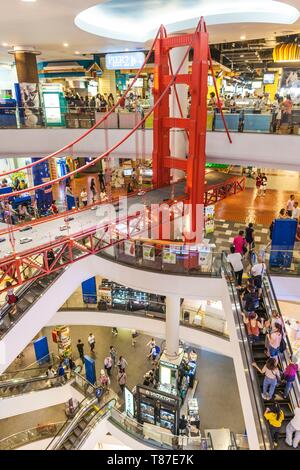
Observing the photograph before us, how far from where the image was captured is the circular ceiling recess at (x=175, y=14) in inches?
416

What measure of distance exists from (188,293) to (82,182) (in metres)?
15.0

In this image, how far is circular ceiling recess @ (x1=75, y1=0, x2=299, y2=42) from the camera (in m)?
10.6

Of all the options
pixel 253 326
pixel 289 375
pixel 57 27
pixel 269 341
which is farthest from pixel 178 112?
pixel 289 375

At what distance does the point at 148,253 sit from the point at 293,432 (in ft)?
20.8

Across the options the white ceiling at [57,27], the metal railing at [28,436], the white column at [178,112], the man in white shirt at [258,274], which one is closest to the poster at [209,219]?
the white column at [178,112]

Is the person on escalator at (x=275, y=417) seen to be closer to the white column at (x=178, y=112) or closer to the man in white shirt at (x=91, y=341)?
the white column at (x=178, y=112)

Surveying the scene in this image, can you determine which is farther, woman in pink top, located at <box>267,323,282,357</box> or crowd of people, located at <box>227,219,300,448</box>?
woman in pink top, located at <box>267,323,282,357</box>

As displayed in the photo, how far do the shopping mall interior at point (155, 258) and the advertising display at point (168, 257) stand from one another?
0.03 m

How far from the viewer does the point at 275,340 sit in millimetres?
6941

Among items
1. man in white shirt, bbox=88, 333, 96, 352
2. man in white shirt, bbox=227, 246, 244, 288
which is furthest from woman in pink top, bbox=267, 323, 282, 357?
man in white shirt, bbox=88, 333, 96, 352

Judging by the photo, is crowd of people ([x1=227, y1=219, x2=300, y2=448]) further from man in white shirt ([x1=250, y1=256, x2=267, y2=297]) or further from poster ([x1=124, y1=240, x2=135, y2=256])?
poster ([x1=124, y1=240, x2=135, y2=256])

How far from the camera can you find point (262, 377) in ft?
22.9

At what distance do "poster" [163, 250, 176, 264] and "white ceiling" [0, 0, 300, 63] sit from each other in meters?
6.55

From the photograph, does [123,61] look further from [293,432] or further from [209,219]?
[293,432]
